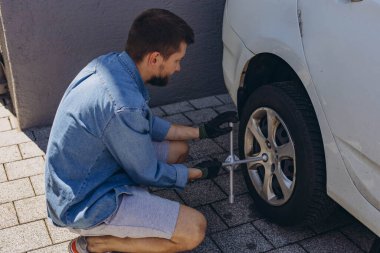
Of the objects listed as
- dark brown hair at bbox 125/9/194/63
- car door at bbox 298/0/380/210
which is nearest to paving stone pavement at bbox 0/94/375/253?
car door at bbox 298/0/380/210

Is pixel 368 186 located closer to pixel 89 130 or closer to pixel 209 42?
pixel 89 130

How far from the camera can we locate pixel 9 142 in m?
3.84

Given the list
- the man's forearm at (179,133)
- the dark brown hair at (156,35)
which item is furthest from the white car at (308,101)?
the dark brown hair at (156,35)

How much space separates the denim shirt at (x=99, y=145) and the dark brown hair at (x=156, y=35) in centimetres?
6

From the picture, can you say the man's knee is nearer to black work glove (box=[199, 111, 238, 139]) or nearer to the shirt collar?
black work glove (box=[199, 111, 238, 139])

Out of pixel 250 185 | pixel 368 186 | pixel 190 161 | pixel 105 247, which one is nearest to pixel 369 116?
pixel 368 186

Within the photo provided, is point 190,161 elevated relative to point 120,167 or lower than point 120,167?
lower

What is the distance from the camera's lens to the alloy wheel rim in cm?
282

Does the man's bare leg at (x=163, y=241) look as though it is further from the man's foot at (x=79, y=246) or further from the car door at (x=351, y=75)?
the car door at (x=351, y=75)

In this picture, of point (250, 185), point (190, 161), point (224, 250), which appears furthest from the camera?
point (190, 161)

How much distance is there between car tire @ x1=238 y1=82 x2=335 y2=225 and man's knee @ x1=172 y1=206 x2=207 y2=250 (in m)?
0.50

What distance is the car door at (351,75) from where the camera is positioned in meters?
2.18

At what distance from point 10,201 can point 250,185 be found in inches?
55.3

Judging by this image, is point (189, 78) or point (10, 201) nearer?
point (10, 201)
